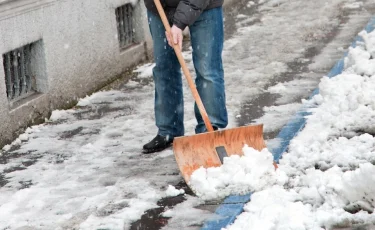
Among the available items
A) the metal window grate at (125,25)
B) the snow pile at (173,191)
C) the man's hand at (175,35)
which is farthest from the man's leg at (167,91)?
the metal window grate at (125,25)

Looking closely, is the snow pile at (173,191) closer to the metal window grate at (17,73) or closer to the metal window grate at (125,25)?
the metal window grate at (17,73)

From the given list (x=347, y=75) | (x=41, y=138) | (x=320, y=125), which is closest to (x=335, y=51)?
(x=347, y=75)

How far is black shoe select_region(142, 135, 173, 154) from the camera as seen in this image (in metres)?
6.96

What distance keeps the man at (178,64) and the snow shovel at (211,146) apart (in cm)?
65

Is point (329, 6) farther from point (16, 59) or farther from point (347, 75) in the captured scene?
point (16, 59)

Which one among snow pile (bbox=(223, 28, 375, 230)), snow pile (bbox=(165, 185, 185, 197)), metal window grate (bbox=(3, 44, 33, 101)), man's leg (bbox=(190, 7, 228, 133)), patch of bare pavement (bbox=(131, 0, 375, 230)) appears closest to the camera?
snow pile (bbox=(223, 28, 375, 230))

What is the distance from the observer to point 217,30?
6.62m

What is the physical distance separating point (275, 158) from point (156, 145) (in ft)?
3.31

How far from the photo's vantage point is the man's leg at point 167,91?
6754 millimetres

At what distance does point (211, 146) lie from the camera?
19.9 feet

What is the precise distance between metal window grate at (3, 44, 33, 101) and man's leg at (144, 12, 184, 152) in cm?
160

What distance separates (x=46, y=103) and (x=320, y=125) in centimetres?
263

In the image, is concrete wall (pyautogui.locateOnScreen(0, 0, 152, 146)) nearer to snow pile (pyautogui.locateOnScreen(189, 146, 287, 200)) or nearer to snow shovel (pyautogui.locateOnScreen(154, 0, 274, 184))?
snow shovel (pyautogui.locateOnScreen(154, 0, 274, 184))

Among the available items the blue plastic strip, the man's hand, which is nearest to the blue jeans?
the man's hand
